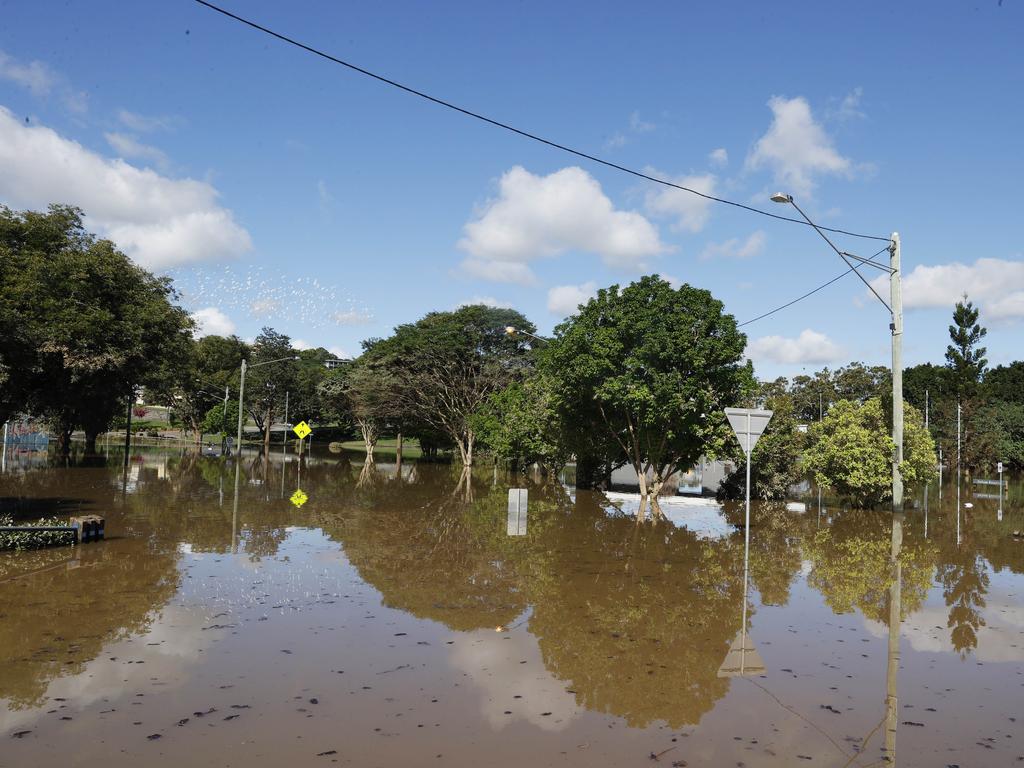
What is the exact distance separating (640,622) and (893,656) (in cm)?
288

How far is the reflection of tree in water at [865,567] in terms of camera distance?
36.1 feet

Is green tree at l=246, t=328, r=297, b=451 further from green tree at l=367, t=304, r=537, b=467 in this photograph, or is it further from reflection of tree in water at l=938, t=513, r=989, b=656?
reflection of tree in water at l=938, t=513, r=989, b=656

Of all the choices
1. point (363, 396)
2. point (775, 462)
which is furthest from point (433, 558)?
point (363, 396)

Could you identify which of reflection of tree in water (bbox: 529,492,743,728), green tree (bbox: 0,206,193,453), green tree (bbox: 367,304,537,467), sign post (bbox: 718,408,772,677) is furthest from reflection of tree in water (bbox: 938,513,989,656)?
green tree (bbox: 367,304,537,467)

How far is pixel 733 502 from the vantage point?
97.3 feet

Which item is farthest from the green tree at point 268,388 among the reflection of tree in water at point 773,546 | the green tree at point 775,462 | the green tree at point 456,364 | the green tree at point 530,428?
the reflection of tree in water at point 773,546

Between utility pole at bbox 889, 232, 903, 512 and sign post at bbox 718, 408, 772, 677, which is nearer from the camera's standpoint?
sign post at bbox 718, 408, 772, 677

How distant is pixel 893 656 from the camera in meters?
8.14

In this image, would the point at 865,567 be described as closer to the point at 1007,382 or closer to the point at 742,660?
the point at 742,660

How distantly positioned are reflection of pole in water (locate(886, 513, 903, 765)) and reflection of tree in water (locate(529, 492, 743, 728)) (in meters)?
1.42

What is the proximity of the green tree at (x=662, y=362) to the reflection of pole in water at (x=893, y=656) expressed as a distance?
6.79 meters

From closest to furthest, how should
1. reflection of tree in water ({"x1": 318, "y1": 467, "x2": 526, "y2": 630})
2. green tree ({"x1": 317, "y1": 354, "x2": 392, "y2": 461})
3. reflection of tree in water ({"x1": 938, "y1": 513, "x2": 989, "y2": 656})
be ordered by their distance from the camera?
reflection of tree in water ({"x1": 938, "y1": 513, "x2": 989, "y2": 656}) → reflection of tree in water ({"x1": 318, "y1": 467, "x2": 526, "y2": 630}) → green tree ({"x1": 317, "y1": 354, "x2": 392, "y2": 461})

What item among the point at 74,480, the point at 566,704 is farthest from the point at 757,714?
the point at 74,480

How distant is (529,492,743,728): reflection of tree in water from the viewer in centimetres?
678
